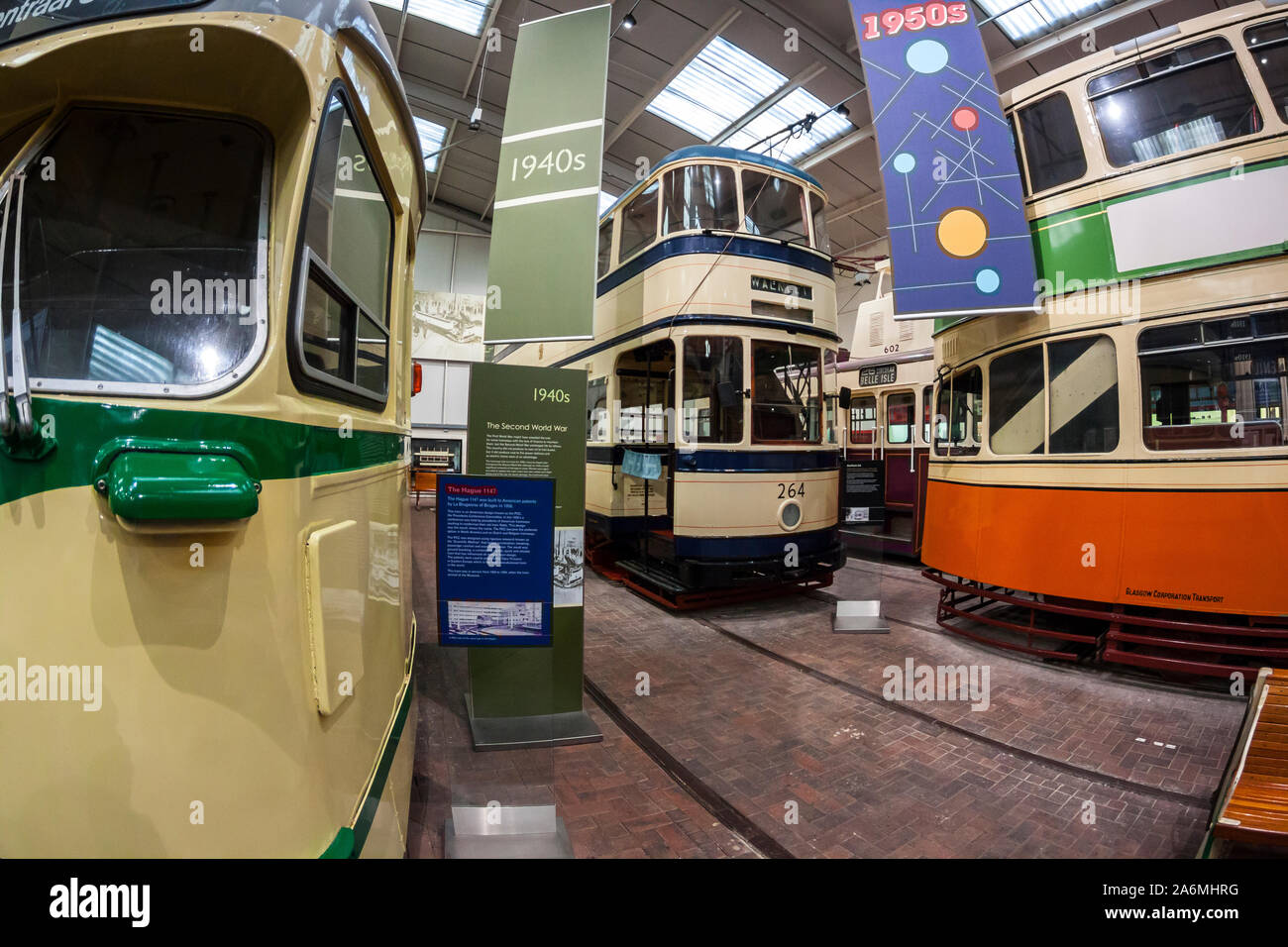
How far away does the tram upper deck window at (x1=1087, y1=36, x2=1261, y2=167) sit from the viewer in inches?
173

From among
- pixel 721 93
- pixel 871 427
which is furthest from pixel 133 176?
pixel 721 93

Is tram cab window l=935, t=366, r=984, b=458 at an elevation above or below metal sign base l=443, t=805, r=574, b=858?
above

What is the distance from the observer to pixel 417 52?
38.5 feet

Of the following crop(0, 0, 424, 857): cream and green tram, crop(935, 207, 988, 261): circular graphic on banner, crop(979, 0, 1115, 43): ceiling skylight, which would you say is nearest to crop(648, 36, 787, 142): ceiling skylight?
crop(979, 0, 1115, 43): ceiling skylight

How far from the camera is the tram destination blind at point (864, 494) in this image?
6336 mm

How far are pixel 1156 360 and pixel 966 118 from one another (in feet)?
8.48

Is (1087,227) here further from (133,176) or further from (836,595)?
(133,176)

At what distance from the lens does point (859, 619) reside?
232 inches

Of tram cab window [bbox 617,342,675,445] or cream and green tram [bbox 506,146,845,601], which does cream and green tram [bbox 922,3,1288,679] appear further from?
tram cab window [bbox 617,342,675,445]

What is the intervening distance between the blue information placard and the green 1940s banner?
5.95 feet

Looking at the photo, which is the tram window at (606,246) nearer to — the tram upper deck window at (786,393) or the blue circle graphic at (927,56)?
the tram upper deck window at (786,393)

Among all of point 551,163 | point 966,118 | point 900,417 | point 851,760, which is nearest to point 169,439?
point 851,760

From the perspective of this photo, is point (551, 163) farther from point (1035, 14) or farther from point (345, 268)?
point (1035, 14)
